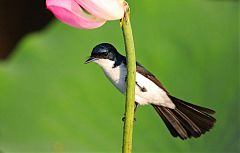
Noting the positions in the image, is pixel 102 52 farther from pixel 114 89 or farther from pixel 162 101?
pixel 114 89

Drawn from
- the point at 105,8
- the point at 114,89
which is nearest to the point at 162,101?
the point at 105,8

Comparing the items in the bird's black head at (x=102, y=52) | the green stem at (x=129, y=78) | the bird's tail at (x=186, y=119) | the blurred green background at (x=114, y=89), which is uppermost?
the blurred green background at (x=114, y=89)

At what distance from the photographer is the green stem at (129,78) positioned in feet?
2.15

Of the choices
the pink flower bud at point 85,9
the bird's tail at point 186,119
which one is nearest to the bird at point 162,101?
the bird's tail at point 186,119

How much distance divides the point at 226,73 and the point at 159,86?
1.90 feet

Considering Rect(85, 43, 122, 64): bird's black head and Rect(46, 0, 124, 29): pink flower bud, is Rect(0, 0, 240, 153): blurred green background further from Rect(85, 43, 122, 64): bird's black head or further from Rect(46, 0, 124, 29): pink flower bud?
Rect(46, 0, 124, 29): pink flower bud

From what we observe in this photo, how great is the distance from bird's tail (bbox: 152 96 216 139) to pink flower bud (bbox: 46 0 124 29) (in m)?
0.22

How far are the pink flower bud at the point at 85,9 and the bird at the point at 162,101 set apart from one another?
0.39ft

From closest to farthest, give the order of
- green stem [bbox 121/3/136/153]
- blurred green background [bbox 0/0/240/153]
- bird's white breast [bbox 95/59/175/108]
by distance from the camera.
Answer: green stem [bbox 121/3/136/153] < bird's white breast [bbox 95/59/175/108] < blurred green background [bbox 0/0/240/153]

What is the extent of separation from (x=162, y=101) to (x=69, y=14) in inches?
8.9

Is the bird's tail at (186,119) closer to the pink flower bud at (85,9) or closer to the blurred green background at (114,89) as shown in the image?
the pink flower bud at (85,9)

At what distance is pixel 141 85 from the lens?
0.89 meters

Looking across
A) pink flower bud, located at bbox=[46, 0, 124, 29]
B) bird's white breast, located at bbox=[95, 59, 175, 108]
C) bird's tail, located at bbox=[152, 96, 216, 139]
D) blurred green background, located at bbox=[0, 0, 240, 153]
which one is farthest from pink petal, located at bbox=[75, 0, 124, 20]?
blurred green background, located at bbox=[0, 0, 240, 153]

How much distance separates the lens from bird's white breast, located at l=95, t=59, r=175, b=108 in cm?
81
